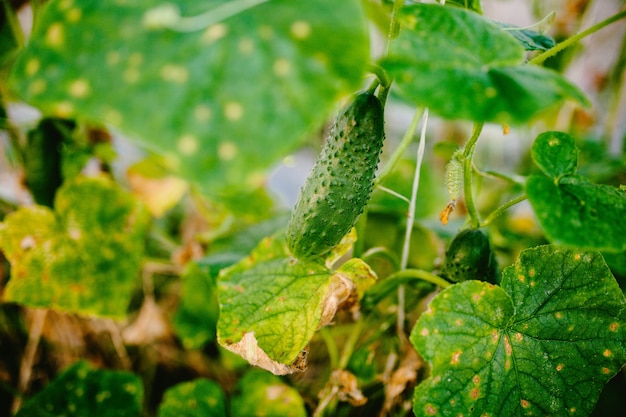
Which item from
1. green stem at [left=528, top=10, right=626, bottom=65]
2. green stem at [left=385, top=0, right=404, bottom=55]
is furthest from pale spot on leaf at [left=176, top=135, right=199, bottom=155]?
green stem at [left=528, top=10, right=626, bottom=65]

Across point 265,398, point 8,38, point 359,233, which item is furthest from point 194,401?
point 8,38

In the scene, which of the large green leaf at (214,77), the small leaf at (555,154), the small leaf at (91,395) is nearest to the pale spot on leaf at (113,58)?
the large green leaf at (214,77)

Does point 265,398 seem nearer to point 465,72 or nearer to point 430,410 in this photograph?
point 430,410

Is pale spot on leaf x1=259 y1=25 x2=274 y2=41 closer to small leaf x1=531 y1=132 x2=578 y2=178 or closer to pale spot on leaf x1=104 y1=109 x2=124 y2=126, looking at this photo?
pale spot on leaf x1=104 y1=109 x2=124 y2=126

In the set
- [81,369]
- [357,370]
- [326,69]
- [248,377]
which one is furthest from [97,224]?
[326,69]

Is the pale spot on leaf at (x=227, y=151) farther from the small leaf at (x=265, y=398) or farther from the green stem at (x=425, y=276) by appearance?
the small leaf at (x=265, y=398)

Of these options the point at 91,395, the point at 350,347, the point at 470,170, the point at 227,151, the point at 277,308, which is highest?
the point at 227,151
